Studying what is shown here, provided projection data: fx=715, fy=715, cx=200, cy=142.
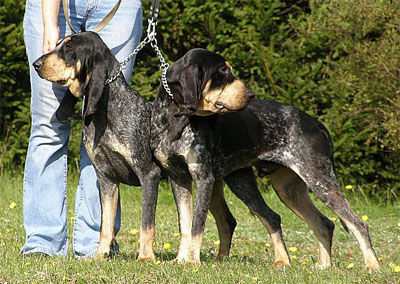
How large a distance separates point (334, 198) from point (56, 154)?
8.58 feet

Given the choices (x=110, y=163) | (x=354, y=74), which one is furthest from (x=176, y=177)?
(x=354, y=74)

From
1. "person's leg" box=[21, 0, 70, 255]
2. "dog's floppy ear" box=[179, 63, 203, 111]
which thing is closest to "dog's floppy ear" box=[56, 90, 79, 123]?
"person's leg" box=[21, 0, 70, 255]

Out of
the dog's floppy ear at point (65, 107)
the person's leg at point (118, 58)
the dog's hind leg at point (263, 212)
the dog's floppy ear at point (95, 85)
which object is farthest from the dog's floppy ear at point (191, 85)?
the dog's hind leg at point (263, 212)

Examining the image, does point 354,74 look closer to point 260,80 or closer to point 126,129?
point 260,80

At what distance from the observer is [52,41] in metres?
6.05

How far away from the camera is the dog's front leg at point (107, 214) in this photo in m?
6.20

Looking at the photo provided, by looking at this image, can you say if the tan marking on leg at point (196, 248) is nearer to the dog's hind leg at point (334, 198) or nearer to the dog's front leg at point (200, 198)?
the dog's front leg at point (200, 198)

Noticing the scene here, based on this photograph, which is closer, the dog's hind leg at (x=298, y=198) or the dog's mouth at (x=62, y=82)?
the dog's mouth at (x=62, y=82)

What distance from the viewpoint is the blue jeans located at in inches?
252

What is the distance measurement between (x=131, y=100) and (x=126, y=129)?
29 centimetres

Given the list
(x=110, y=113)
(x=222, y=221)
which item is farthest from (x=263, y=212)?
(x=110, y=113)

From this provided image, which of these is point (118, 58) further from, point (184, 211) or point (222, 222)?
point (222, 222)

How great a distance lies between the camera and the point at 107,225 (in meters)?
6.20

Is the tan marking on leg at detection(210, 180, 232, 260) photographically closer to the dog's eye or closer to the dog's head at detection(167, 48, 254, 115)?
the dog's head at detection(167, 48, 254, 115)
